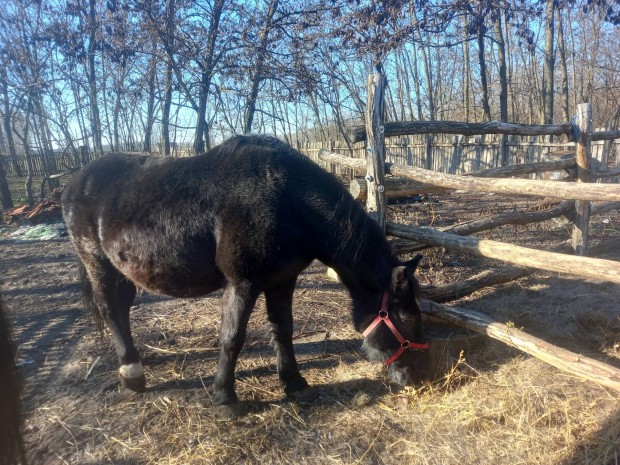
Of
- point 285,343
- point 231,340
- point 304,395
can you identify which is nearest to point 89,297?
point 231,340

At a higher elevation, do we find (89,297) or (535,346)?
(89,297)

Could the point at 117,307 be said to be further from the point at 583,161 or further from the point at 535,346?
the point at 583,161

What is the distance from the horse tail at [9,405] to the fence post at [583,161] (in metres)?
5.48

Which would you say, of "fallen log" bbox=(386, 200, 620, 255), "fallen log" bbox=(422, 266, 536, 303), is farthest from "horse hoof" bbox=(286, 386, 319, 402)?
"fallen log" bbox=(386, 200, 620, 255)

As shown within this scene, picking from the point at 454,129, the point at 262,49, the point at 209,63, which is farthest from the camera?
the point at 209,63

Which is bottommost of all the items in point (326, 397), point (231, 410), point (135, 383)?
point (326, 397)

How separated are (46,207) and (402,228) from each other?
10798 mm

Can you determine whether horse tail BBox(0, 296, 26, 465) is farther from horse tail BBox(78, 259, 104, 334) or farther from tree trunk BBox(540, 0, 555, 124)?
tree trunk BBox(540, 0, 555, 124)

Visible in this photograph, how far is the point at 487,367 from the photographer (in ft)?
10.6

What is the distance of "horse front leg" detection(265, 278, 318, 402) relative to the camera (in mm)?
3062

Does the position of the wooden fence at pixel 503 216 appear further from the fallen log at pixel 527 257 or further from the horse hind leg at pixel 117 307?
the horse hind leg at pixel 117 307

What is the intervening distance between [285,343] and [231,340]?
1.60ft

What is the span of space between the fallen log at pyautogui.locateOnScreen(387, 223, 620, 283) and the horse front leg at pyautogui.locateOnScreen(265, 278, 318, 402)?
1433 millimetres

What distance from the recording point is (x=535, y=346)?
9.05 ft
